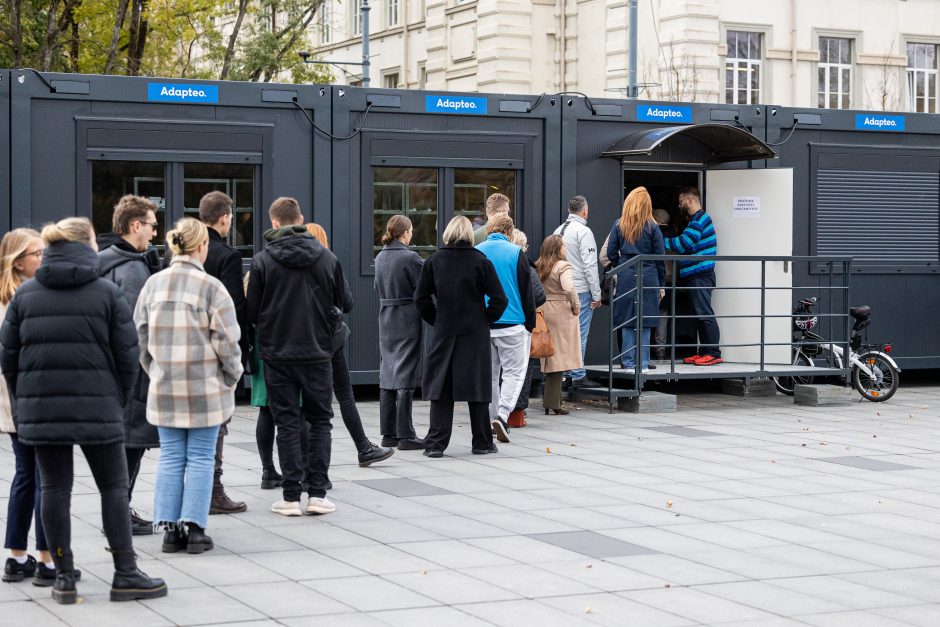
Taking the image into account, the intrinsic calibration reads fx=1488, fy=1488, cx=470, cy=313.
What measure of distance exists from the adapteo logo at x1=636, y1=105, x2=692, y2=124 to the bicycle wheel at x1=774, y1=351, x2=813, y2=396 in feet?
8.99

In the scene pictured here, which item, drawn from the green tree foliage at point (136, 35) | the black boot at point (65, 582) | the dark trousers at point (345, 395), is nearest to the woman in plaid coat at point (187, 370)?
the black boot at point (65, 582)

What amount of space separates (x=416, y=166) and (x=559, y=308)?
7.73 ft

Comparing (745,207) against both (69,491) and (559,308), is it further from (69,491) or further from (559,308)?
(69,491)

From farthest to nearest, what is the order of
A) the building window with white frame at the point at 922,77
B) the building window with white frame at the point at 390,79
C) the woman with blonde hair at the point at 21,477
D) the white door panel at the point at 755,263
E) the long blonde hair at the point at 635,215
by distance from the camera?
1. the building window with white frame at the point at 390,79
2. the building window with white frame at the point at 922,77
3. the white door panel at the point at 755,263
4. the long blonde hair at the point at 635,215
5. the woman with blonde hair at the point at 21,477

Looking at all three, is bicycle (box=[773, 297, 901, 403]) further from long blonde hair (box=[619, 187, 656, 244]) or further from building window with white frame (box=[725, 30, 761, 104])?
building window with white frame (box=[725, 30, 761, 104])

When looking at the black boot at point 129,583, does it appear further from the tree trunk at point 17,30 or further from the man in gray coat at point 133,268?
the tree trunk at point 17,30

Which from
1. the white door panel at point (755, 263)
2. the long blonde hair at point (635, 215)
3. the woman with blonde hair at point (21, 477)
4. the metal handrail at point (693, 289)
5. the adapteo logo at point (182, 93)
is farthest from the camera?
the white door panel at point (755, 263)

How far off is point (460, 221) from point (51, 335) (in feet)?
15.7

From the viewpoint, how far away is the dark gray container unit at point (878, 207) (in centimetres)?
1619

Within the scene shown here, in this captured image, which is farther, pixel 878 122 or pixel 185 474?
pixel 878 122

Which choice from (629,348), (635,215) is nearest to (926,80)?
(635,215)

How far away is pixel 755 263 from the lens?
1534 centimetres

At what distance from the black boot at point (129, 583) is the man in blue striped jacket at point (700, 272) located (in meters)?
9.45

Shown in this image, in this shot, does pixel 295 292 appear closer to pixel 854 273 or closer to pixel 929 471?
pixel 929 471
